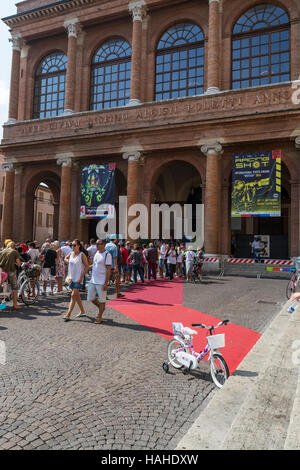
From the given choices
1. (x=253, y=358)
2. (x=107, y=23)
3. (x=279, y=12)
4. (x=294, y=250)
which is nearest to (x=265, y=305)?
(x=253, y=358)

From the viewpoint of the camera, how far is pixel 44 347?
542 centimetres

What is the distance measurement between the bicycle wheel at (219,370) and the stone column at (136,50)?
66.9 feet

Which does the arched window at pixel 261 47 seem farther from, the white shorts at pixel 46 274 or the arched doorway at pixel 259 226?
the white shorts at pixel 46 274

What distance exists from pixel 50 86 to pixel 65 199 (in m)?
9.85

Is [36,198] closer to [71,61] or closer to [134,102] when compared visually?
[71,61]

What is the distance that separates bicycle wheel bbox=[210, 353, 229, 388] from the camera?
12.9 ft

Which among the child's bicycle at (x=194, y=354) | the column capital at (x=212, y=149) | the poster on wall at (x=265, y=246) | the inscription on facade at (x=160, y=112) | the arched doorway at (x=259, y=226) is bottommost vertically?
the child's bicycle at (x=194, y=354)

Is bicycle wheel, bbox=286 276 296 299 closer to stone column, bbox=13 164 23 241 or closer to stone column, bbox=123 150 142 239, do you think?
stone column, bbox=123 150 142 239

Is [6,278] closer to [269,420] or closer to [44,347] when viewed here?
[44,347]

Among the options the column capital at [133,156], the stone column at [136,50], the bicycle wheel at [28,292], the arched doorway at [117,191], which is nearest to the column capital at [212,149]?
the column capital at [133,156]

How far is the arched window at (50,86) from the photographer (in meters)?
26.5

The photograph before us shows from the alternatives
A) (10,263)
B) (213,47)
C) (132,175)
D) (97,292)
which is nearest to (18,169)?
(132,175)

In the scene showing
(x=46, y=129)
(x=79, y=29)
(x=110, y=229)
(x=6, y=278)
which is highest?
(x=79, y=29)

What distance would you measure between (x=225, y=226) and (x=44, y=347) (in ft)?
54.8
